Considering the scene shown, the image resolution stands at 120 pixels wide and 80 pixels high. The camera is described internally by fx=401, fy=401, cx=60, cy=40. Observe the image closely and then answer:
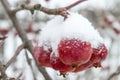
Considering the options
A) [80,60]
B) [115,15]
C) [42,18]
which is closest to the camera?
[80,60]

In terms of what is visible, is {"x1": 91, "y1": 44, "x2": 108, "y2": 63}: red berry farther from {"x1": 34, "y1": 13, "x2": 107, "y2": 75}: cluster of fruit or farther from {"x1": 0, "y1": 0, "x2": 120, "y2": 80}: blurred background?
{"x1": 0, "y1": 0, "x2": 120, "y2": 80}: blurred background

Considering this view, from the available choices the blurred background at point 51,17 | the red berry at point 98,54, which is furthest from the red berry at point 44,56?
the blurred background at point 51,17

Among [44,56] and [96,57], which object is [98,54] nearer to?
[96,57]

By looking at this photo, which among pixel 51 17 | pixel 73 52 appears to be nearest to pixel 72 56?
pixel 73 52

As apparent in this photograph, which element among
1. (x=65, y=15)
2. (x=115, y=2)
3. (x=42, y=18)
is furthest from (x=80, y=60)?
(x=115, y=2)

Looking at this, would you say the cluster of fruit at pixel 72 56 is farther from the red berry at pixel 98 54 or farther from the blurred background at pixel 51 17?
the blurred background at pixel 51 17

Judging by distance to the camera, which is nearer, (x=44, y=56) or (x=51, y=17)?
(x=44, y=56)

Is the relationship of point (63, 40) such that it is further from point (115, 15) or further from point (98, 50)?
point (115, 15)
